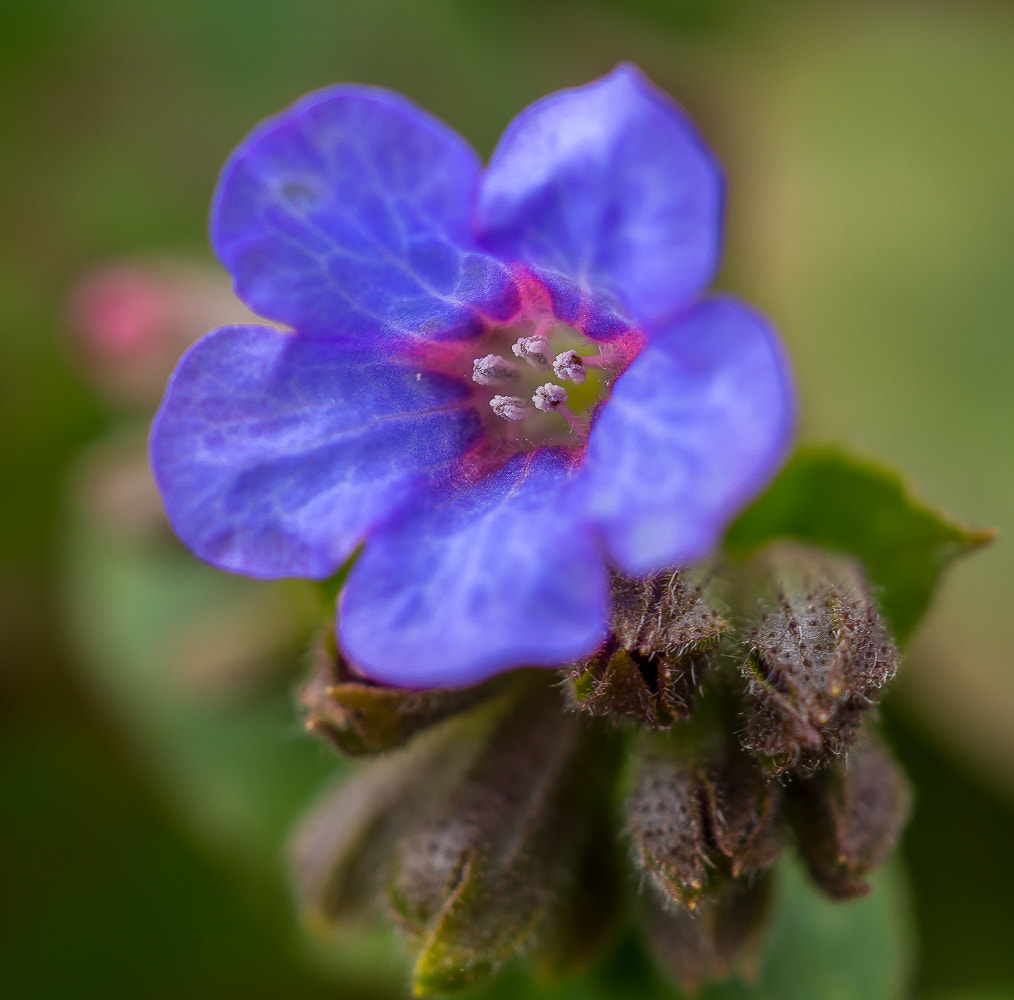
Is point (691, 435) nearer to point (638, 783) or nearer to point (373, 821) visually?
point (638, 783)

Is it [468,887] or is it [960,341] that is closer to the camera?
[468,887]

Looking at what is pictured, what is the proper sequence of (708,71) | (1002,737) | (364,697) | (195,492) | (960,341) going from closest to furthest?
(195,492) < (364,697) < (1002,737) < (960,341) < (708,71)

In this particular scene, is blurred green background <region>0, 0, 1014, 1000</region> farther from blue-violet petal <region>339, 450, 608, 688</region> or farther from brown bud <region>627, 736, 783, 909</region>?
blue-violet petal <region>339, 450, 608, 688</region>

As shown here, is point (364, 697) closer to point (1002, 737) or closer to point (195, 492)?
point (195, 492)

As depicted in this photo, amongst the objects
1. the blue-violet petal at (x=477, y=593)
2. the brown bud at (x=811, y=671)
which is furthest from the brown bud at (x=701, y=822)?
the blue-violet petal at (x=477, y=593)

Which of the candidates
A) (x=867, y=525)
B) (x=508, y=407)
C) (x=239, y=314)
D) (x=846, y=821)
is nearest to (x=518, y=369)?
(x=508, y=407)

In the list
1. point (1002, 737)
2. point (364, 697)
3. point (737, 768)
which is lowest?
point (1002, 737)

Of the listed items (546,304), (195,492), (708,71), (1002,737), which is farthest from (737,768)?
(708,71)

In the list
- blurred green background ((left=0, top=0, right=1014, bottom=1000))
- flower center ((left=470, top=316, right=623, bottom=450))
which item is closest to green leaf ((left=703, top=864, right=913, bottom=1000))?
blurred green background ((left=0, top=0, right=1014, bottom=1000))
